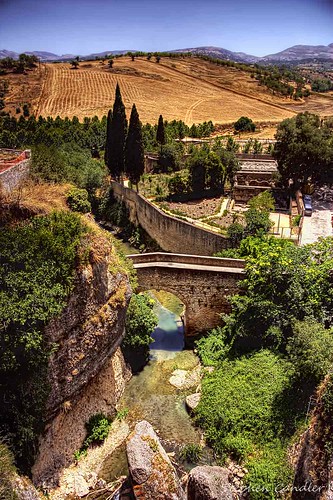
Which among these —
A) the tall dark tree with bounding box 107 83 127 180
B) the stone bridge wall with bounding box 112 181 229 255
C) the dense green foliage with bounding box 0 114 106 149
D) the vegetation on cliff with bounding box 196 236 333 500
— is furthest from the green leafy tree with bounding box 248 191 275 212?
the dense green foliage with bounding box 0 114 106 149

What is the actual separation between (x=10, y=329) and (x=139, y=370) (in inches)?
342

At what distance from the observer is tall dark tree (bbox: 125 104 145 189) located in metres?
33.8

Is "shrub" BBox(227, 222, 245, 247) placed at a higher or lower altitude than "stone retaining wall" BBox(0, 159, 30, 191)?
lower

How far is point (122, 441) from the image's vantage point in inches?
648

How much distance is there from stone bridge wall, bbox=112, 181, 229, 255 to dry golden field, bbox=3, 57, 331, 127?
1238 inches

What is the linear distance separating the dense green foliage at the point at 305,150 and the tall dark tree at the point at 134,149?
34.7ft

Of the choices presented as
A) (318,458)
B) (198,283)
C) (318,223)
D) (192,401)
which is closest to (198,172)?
(318,223)

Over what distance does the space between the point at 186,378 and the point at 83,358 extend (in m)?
5.88

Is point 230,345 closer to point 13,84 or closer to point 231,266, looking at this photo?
point 231,266

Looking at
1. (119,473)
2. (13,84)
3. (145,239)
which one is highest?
(13,84)

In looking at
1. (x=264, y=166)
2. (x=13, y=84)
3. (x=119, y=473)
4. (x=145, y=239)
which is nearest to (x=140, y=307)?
(x=119, y=473)

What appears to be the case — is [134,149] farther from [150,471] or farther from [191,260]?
[150,471]

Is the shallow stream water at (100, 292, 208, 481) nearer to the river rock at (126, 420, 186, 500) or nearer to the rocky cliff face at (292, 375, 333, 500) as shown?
the river rock at (126, 420, 186, 500)

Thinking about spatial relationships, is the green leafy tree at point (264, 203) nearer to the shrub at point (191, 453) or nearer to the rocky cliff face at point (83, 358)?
the rocky cliff face at point (83, 358)
